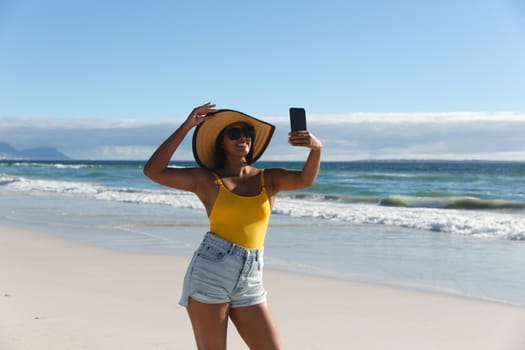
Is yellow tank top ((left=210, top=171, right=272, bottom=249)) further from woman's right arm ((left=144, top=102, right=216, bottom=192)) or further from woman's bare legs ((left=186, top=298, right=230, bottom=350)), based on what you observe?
woman's bare legs ((left=186, top=298, right=230, bottom=350))

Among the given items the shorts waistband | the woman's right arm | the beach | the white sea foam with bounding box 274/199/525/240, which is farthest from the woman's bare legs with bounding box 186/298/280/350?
the white sea foam with bounding box 274/199/525/240

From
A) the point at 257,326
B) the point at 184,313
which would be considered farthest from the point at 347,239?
the point at 257,326

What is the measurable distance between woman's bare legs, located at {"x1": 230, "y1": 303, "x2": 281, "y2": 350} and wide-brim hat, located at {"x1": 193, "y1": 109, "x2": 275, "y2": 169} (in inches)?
31.4

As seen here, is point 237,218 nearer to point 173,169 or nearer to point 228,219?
point 228,219

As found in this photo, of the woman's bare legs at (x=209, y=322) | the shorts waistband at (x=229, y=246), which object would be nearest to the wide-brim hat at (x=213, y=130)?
the shorts waistband at (x=229, y=246)

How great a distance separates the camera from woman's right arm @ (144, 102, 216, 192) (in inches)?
128

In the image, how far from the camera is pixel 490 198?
87.6ft

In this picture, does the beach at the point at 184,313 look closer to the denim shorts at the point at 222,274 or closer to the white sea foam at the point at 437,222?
the denim shorts at the point at 222,274

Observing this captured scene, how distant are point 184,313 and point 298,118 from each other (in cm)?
319

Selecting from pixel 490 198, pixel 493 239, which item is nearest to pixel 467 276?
pixel 493 239

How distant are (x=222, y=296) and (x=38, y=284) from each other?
4423 mm

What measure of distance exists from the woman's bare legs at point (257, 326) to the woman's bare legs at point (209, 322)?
9 centimetres

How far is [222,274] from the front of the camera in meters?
3.13

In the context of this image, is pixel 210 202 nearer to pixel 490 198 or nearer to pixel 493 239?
pixel 493 239
